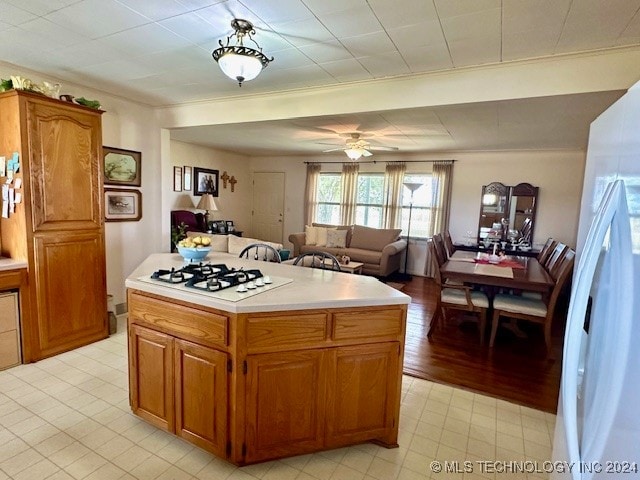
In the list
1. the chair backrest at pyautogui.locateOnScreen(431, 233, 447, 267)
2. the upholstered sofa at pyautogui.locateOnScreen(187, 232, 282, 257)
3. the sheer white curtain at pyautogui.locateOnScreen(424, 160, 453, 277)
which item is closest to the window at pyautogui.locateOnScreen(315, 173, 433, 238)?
the sheer white curtain at pyautogui.locateOnScreen(424, 160, 453, 277)

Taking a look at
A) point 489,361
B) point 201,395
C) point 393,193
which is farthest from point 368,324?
point 393,193

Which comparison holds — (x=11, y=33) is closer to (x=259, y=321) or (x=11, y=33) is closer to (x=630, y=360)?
(x=259, y=321)

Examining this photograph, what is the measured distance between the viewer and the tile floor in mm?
1826

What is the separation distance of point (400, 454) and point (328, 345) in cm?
81

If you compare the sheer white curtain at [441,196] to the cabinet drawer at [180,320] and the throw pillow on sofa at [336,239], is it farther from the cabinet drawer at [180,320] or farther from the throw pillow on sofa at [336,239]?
the cabinet drawer at [180,320]

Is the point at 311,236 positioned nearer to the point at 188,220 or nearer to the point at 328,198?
the point at 328,198

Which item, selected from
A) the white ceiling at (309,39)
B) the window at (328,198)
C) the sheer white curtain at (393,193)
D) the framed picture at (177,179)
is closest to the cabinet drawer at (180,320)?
the white ceiling at (309,39)

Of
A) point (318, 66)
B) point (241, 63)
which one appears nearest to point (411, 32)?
point (318, 66)

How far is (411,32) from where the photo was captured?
7.11 ft

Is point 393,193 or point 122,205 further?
point 393,193

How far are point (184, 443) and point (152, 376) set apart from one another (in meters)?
0.44

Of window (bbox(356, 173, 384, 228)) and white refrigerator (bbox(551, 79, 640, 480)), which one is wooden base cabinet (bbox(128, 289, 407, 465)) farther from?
window (bbox(356, 173, 384, 228))

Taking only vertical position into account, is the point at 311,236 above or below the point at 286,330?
below

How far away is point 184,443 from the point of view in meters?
2.03
